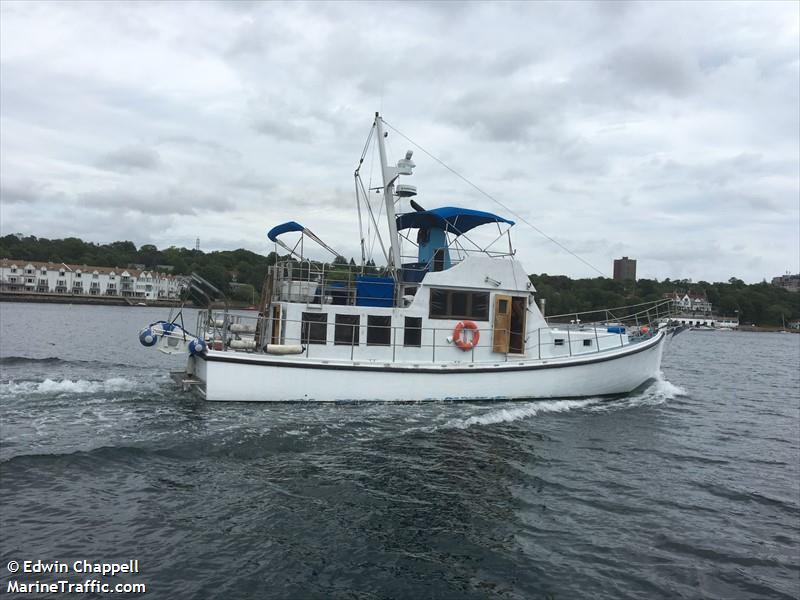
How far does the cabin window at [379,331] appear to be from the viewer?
49.3ft

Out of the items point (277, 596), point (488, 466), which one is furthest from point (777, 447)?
point (277, 596)

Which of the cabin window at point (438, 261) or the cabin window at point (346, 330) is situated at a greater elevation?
the cabin window at point (438, 261)

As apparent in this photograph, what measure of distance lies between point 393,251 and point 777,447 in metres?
10.8

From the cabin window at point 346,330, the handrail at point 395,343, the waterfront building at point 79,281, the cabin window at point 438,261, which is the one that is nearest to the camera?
the handrail at point 395,343

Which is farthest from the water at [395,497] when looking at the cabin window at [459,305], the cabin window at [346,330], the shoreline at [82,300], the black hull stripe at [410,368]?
the shoreline at [82,300]

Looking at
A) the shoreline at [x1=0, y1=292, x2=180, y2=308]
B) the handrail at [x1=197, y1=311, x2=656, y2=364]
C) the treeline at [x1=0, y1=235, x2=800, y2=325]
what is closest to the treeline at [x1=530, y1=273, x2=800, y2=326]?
the treeline at [x1=0, y1=235, x2=800, y2=325]

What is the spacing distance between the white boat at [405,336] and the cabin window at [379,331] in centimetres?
3

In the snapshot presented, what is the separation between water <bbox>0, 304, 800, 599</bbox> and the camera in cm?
657

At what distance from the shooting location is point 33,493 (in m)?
8.12

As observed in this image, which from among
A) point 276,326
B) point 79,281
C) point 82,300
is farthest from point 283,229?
point 79,281

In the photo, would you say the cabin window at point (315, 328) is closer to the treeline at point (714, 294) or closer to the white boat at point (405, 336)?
the white boat at point (405, 336)

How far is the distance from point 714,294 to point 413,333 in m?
112

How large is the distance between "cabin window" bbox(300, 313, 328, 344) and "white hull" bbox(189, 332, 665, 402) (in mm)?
1105

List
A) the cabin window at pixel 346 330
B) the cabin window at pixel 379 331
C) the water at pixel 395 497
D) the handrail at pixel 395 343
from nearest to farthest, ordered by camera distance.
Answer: the water at pixel 395 497 → the handrail at pixel 395 343 → the cabin window at pixel 346 330 → the cabin window at pixel 379 331
